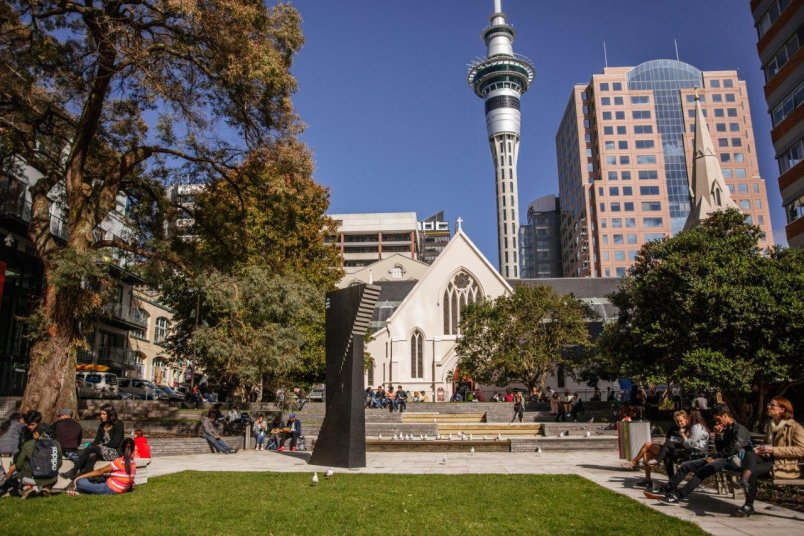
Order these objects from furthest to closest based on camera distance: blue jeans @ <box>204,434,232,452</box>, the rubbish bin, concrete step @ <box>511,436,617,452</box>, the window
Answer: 1. the window
2. concrete step @ <box>511,436,617,452</box>
3. blue jeans @ <box>204,434,232,452</box>
4. the rubbish bin

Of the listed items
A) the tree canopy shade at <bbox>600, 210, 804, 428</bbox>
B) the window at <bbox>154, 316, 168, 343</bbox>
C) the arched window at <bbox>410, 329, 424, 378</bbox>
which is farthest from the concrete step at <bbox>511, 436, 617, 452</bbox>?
the window at <bbox>154, 316, 168, 343</bbox>

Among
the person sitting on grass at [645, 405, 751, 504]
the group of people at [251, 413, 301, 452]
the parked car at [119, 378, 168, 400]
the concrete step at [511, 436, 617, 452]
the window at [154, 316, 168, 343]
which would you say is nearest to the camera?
the person sitting on grass at [645, 405, 751, 504]

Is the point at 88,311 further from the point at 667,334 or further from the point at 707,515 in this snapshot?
the point at 667,334

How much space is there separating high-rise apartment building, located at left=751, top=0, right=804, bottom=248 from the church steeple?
50.0 ft

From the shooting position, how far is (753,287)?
22.1 metres

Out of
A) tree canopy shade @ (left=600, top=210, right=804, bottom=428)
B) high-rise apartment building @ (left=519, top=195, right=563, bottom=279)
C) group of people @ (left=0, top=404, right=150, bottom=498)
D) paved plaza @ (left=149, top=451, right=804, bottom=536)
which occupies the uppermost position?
high-rise apartment building @ (left=519, top=195, right=563, bottom=279)

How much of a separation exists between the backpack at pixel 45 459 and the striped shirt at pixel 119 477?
810 millimetres

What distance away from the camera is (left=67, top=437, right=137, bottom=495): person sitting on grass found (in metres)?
9.69

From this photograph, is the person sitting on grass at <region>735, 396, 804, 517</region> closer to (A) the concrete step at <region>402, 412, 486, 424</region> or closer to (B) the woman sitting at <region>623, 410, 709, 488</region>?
(B) the woman sitting at <region>623, 410, 709, 488</region>

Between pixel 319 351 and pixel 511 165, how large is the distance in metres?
105

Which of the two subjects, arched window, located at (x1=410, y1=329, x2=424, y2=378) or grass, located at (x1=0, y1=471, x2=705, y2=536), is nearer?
grass, located at (x1=0, y1=471, x2=705, y2=536)

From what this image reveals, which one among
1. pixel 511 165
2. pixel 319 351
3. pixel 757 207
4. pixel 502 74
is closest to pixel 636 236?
pixel 757 207

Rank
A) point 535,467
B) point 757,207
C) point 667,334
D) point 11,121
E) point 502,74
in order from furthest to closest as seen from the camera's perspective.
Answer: point 502,74
point 757,207
point 667,334
point 11,121
point 535,467

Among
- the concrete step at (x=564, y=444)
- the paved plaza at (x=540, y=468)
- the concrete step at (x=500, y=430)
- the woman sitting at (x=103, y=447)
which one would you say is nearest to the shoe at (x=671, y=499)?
the paved plaza at (x=540, y=468)
